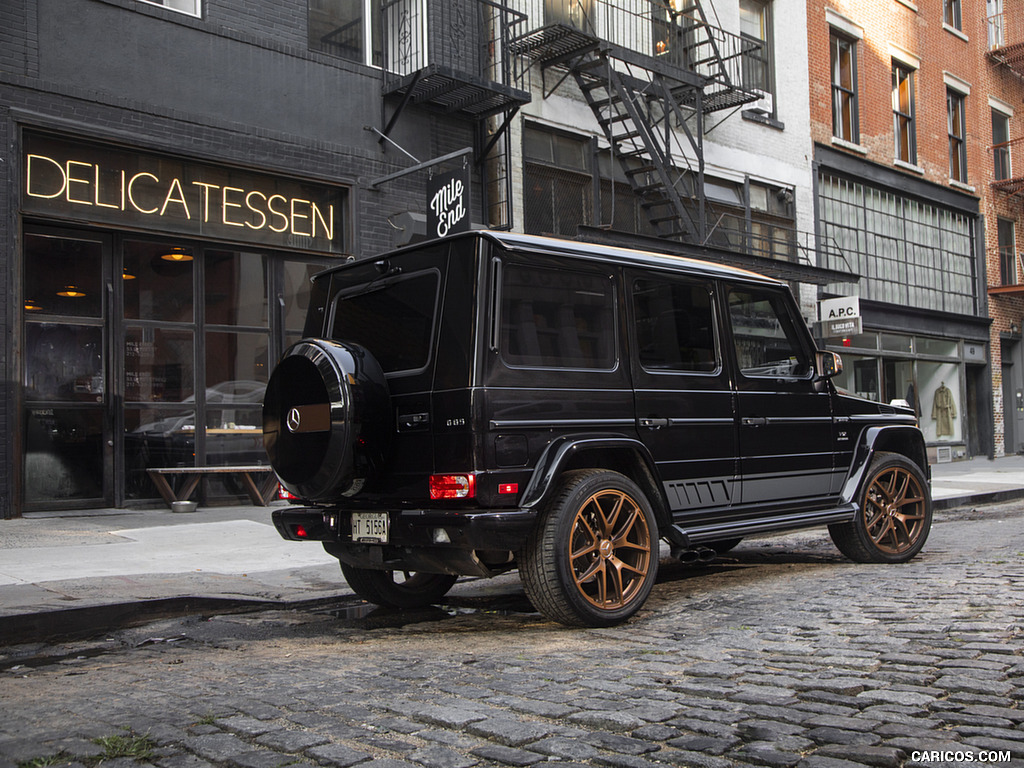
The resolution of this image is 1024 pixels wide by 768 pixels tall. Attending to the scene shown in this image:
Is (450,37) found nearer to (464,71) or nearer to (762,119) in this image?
(464,71)

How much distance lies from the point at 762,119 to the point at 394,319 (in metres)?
15.3

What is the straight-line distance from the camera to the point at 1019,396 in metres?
25.9

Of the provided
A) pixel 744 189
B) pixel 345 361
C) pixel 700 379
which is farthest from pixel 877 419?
pixel 744 189

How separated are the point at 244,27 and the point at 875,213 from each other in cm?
1535

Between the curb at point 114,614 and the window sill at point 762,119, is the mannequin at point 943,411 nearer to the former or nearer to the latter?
the window sill at point 762,119

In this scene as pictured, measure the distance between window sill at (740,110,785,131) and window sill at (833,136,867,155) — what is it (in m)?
2.00

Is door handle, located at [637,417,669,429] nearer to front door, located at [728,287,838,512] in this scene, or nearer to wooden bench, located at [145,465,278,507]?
front door, located at [728,287,838,512]

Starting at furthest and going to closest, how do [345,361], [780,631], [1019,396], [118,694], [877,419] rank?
[1019,396]
[877,419]
[345,361]
[780,631]
[118,694]

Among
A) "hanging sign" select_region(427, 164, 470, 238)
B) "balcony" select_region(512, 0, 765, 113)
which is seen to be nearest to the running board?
"hanging sign" select_region(427, 164, 470, 238)

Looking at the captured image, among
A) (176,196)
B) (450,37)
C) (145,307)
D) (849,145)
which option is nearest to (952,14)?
(849,145)

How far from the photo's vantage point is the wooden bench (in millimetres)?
11266

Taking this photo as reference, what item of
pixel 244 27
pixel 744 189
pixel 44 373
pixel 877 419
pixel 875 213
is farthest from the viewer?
pixel 875 213

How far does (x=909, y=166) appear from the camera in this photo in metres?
23.1

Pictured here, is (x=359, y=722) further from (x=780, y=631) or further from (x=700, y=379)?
(x=700, y=379)
